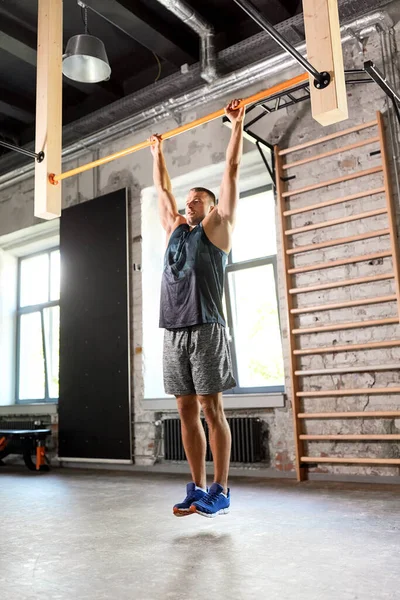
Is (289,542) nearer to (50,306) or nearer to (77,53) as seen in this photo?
(77,53)

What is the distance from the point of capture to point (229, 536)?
242 centimetres

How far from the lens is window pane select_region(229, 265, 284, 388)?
541 centimetres

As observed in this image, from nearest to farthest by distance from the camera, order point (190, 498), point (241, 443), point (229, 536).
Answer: point (229, 536), point (190, 498), point (241, 443)

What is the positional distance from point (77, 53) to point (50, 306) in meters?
3.75

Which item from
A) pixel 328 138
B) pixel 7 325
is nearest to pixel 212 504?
pixel 328 138

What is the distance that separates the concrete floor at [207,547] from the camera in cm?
170

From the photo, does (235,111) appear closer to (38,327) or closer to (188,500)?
(188,500)

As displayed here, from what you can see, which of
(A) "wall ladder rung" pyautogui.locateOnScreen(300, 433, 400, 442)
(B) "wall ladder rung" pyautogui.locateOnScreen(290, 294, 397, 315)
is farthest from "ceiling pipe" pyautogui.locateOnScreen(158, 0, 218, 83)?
A: (A) "wall ladder rung" pyautogui.locateOnScreen(300, 433, 400, 442)

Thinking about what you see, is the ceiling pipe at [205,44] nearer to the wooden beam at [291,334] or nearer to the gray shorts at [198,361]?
the wooden beam at [291,334]

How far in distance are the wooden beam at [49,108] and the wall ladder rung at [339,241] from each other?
2142 mm

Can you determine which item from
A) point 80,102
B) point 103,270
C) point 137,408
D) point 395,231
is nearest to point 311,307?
point 395,231

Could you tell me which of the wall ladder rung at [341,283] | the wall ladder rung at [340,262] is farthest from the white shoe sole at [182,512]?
the wall ladder rung at [340,262]

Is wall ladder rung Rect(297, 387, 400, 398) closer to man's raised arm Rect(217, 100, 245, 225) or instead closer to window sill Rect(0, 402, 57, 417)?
man's raised arm Rect(217, 100, 245, 225)

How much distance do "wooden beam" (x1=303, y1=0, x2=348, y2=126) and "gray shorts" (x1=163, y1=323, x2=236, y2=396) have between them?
1140 millimetres
